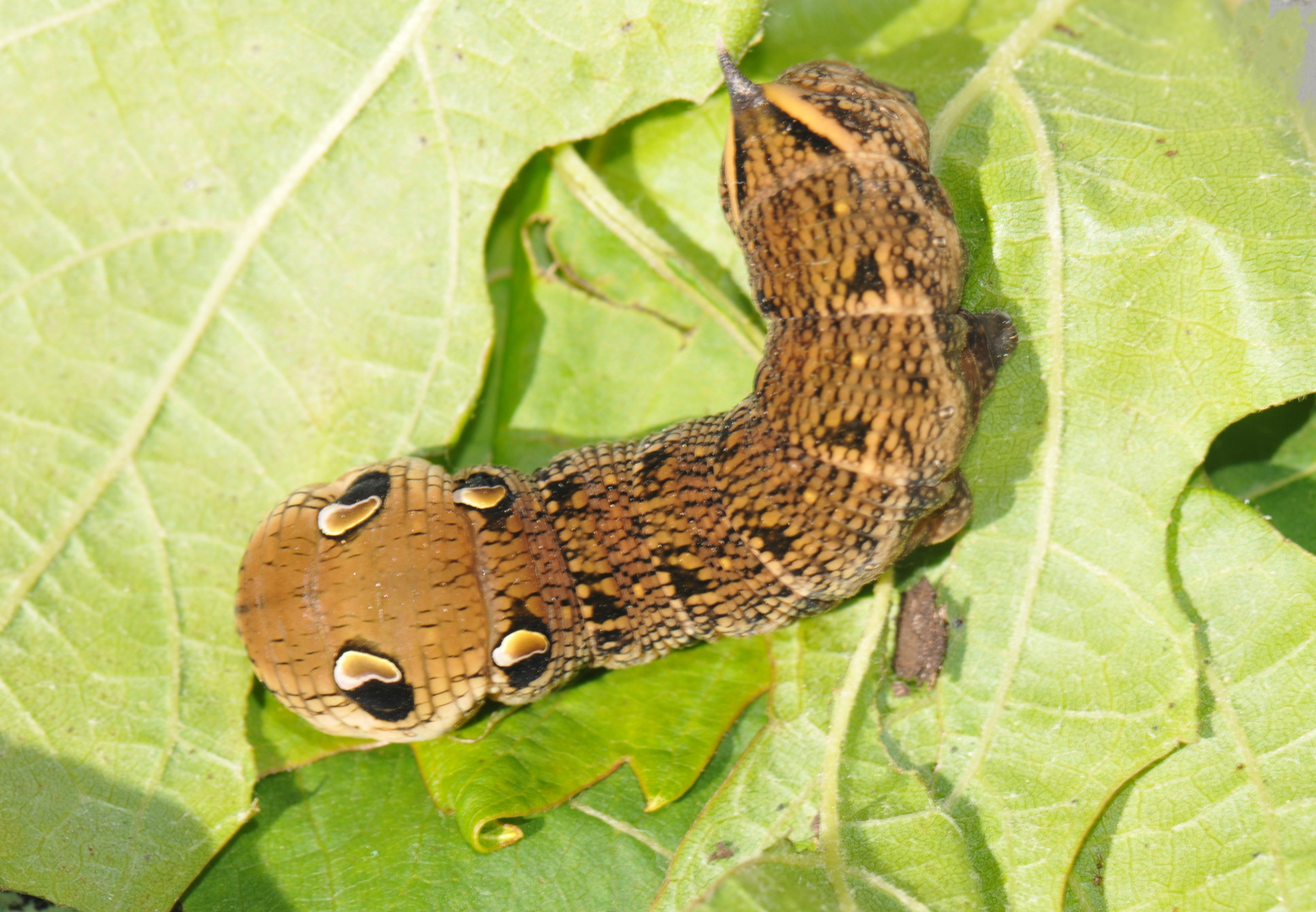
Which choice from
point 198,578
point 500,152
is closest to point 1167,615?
point 500,152

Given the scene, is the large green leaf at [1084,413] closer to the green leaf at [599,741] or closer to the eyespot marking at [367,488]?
the green leaf at [599,741]

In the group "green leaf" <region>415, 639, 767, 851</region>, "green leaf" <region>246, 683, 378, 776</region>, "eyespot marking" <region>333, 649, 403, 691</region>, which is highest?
"eyespot marking" <region>333, 649, 403, 691</region>

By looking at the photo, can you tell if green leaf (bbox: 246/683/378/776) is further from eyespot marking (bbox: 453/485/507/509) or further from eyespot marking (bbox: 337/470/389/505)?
eyespot marking (bbox: 453/485/507/509)

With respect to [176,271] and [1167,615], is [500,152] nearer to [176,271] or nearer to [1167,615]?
[176,271]

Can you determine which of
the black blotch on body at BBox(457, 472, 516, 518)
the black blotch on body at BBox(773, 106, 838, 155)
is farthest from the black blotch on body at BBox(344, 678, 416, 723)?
the black blotch on body at BBox(773, 106, 838, 155)

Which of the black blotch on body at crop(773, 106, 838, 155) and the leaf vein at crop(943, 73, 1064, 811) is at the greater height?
the black blotch on body at crop(773, 106, 838, 155)

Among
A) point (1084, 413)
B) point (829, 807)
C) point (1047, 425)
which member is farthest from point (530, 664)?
point (1084, 413)

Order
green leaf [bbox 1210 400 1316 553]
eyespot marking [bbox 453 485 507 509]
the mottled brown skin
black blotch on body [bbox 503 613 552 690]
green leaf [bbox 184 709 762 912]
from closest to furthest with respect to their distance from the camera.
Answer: the mottled brown skin, black blotch on body [bbox 503 613 552 690], eyespot marking [bbox 453 485 507 509], green leaf [bbox 184 709 762 912], green leaf [bbox 1210 400 1316 553]
